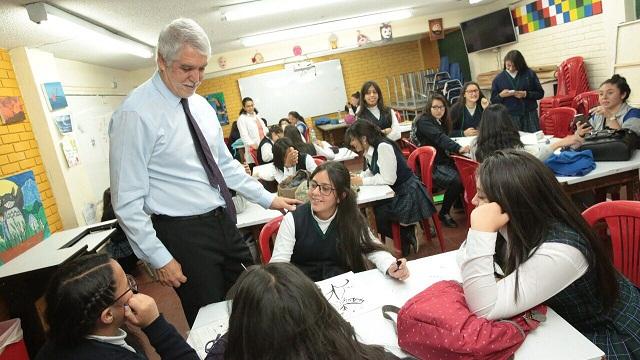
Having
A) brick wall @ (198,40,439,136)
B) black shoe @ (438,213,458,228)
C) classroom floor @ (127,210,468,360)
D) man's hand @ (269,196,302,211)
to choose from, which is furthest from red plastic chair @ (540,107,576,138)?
brick wall @ (198,40,439,136)

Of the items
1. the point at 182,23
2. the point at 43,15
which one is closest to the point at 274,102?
the point at 43,15

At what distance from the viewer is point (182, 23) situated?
1.63 meters

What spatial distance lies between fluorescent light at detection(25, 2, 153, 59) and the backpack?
3.54 metres

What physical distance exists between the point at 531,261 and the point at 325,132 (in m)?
8.88

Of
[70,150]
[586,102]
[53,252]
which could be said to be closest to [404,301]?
[53,252]

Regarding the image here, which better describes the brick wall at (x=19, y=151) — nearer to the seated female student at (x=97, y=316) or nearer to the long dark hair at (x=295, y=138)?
the long dark hair at (x=295, y=138)

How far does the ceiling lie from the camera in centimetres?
384

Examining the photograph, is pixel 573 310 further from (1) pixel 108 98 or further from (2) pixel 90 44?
(1) pixel 108 98

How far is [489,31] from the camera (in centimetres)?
888

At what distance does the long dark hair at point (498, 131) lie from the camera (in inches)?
128

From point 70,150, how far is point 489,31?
7855mm

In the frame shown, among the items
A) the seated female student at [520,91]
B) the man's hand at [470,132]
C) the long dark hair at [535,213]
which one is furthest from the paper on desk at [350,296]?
the seated female student at [520,91]

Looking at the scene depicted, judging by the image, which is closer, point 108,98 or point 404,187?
point 404,187

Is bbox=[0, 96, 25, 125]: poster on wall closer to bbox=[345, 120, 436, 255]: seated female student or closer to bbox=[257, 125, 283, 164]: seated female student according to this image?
bbox=[257, 125, 283, 164]: seated female student
